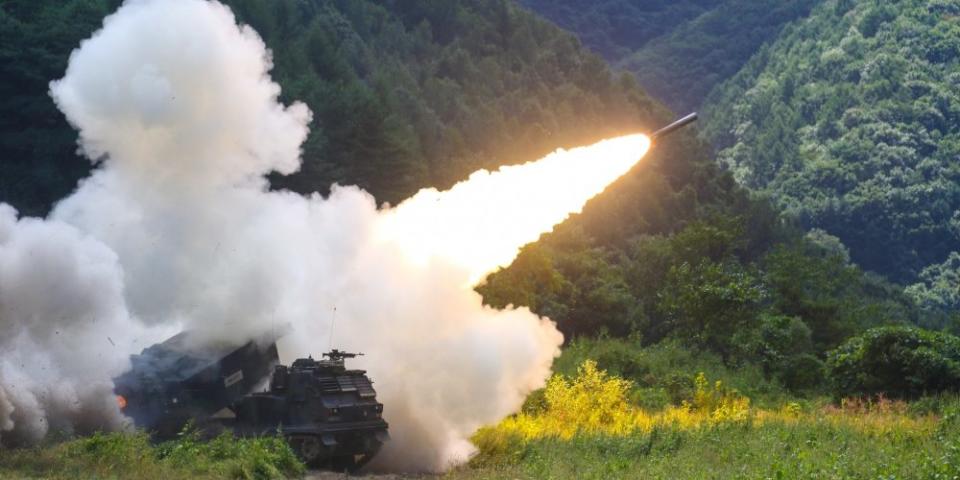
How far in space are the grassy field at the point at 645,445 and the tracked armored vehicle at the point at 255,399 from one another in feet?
4.61

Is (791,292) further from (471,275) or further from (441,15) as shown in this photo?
(441,15)

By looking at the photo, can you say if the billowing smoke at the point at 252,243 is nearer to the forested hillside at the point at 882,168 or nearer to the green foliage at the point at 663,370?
the green foliage at the point at 663,370

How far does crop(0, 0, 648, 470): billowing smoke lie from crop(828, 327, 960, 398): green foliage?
9.49m

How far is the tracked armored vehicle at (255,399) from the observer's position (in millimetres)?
25859

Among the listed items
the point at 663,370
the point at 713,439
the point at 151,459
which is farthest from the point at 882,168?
the point at 151,459

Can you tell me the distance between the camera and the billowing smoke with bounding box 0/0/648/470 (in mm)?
27641

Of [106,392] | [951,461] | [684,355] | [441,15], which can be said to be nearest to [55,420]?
[106,392]

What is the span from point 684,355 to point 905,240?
5048 inches

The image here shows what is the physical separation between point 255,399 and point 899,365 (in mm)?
18322

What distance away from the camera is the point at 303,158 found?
174 feet

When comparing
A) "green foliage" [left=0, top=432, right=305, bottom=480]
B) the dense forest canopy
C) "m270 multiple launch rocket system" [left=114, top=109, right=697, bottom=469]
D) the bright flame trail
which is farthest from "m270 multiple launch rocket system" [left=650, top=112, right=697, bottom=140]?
the dense forest canopy

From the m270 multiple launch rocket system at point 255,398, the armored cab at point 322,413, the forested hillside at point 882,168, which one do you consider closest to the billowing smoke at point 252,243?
the m270 multiple launch rocket system at point 255,398

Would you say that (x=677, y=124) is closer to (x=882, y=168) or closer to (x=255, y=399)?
(x=255, y=399)

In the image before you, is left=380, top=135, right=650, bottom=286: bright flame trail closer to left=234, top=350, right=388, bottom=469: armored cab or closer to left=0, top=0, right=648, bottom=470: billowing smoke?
left=0, top=0, right=648, bottom=470: billowing smoke
